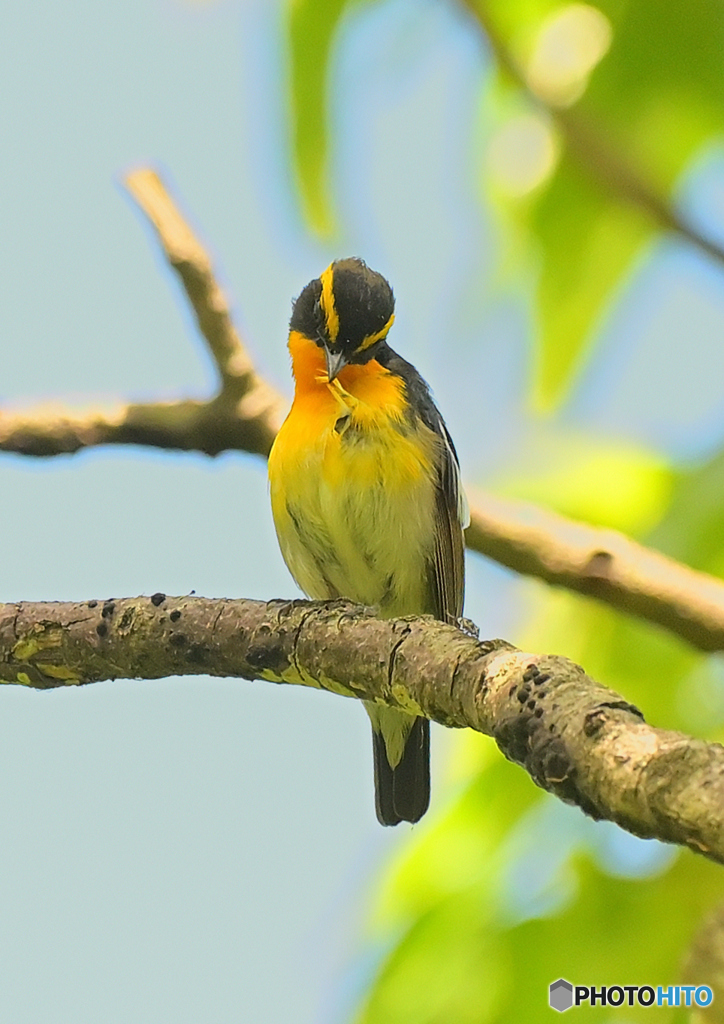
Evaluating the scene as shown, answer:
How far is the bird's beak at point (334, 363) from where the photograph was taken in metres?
4.93

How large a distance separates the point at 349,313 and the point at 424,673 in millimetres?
2576

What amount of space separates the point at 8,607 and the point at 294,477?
5.71 ft

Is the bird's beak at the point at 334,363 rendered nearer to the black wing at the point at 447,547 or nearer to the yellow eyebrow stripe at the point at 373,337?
the yellow eyebrow stripe at the point at 373,337

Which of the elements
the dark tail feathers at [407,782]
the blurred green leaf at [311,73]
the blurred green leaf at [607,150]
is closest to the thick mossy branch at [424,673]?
the blurred green leaf at [607,150]

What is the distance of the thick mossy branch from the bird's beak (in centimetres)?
162

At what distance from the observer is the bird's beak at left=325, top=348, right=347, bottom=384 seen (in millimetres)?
4930

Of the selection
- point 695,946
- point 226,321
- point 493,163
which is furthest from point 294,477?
point 695,946

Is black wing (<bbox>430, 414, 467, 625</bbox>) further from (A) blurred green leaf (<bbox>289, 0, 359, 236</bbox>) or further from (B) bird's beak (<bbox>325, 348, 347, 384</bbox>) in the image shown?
(A) blurred green leaf (<bbox>289, 0, 359, 236</bbox>)

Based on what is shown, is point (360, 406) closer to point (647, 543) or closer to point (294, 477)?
point (294, 477)

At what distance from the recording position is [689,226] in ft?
11.6

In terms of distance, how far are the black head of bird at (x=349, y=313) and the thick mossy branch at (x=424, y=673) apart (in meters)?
1.87

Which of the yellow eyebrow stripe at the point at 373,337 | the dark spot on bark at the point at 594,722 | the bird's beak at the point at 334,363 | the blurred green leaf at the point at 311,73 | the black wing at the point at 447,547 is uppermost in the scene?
the blurred green leaf at the point at 311,73

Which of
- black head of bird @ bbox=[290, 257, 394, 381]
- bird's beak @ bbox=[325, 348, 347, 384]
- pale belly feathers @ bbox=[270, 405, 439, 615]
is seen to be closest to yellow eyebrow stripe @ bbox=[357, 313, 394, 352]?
A: black head of bird @ bbox=[290, 257, 394, 381]

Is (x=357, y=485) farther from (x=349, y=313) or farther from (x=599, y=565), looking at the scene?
(x=599, y=565)
